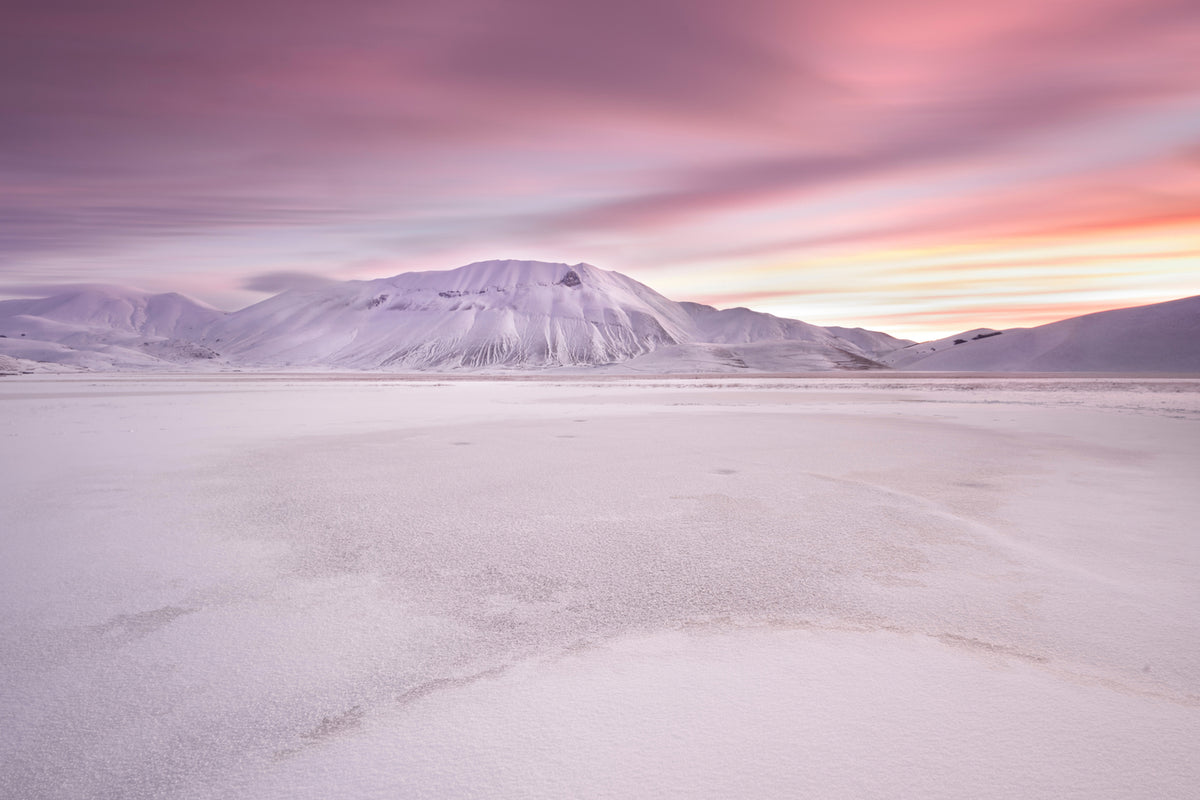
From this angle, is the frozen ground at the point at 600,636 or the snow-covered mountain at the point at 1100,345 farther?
the snow-covered mountain at the point at 1100,345

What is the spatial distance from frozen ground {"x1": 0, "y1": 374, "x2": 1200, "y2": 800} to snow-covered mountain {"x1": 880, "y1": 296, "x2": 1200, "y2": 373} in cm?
14347

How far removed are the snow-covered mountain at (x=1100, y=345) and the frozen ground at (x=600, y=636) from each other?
14347 centimetres

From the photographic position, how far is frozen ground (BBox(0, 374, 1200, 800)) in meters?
2.71

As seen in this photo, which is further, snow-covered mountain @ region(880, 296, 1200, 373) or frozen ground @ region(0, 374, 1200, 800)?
snow-covered mountain @ region(880, 296, 1200, 373)

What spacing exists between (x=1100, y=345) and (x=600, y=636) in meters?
159

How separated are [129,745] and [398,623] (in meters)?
1.52

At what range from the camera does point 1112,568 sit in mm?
5117

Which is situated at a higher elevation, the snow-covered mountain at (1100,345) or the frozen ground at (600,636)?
the snow-covered mountain at (1100,345)

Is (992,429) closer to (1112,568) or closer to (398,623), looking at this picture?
(1112,568)

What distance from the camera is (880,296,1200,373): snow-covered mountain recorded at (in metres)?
120

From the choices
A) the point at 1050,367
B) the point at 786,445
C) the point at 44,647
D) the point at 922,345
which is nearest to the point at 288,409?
the point at 786,445

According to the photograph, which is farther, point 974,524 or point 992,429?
point 992,429

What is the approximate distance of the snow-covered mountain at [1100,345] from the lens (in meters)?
120

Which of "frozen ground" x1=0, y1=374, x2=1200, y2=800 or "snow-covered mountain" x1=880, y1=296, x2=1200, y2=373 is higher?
"snow-covered mountain" x1=880, y1=296, x2=1200, y2=373
